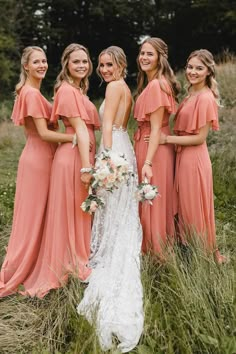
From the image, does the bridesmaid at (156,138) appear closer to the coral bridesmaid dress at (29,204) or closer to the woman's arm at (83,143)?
the woman's arm at (83,143)

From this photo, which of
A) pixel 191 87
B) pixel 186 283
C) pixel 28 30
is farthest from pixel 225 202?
pixel 28 30

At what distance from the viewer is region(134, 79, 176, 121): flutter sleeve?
4.64 metres

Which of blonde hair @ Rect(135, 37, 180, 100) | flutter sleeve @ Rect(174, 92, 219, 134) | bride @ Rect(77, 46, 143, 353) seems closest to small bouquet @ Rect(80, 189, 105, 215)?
bride @ Rect(77, 46, 143, 353)

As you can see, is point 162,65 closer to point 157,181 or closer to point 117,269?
point 157,181

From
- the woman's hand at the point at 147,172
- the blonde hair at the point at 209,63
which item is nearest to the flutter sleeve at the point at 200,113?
the blonde hair at the point at 209,63

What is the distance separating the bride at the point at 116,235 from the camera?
412 cm

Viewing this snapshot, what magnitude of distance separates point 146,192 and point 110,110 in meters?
0.88

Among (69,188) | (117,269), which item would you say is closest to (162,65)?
(69,188)

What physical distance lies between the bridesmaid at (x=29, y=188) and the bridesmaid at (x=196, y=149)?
4.11 ft

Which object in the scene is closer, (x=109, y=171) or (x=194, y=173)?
(x=109, y=171)

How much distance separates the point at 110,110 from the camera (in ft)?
→ 15.3

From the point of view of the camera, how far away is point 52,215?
4746mm

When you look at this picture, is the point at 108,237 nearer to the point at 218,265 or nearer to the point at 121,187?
the point at 121,187

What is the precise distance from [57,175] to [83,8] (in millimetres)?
21837
